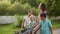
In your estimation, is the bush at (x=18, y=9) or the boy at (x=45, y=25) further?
the bush at (x=18, y=9)

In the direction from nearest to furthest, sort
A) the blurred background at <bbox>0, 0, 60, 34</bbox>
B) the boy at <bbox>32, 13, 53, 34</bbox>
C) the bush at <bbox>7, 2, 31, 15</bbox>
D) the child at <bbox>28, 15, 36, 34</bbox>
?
the boy at <bbox>32, 13, 53, 34</bbox> → the child at <bbox>28, 15, 36, 34</bbox> → the blurred background at <bbox>0, 0, 60, 34</bbox> → the bush at <bbox>7, 2, 31, 15</bbox>

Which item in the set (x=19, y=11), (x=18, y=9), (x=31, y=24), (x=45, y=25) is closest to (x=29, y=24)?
(x=31, y=24)

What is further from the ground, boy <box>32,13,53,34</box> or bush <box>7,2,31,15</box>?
boy <box>32,13,53,34</box>

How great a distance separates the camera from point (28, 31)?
8492mm

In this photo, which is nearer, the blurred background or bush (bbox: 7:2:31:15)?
the blurred background

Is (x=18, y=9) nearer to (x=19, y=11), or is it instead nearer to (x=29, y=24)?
A: (x=19, y=11)

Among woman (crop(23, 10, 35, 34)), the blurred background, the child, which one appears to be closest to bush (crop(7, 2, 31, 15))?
the blurred background

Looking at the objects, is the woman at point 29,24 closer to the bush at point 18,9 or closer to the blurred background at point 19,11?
the blurred background at point 19,11

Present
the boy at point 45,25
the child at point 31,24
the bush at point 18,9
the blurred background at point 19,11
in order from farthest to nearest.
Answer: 1. the bush at point 18,9
2. the blurred background at point 19,11
3. the child at point 31,24
4. the boy at point 45,25

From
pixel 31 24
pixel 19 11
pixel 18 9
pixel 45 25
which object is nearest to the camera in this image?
pixel 45 25

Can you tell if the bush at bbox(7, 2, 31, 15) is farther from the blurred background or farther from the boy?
A: the boy

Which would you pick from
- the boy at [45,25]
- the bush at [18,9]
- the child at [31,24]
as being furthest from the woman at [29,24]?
the bush at [18,9]

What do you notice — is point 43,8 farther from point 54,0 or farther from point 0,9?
point 0,9

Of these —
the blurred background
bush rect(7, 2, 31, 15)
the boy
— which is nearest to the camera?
the boy
